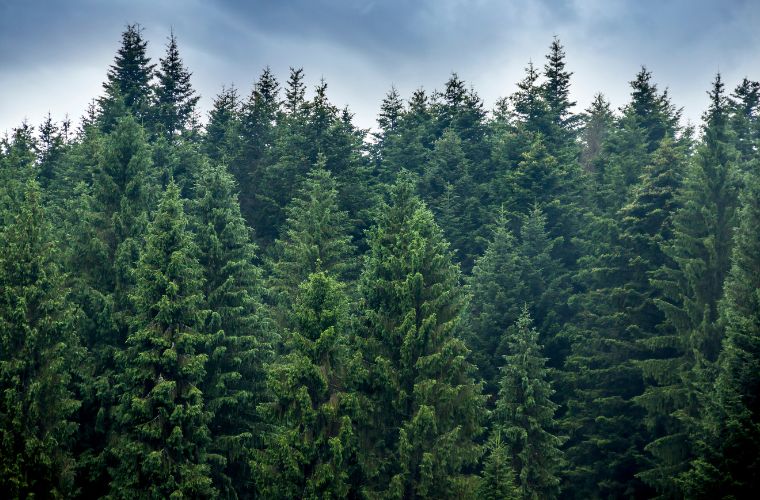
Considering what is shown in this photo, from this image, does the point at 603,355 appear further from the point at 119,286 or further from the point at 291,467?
the point at 119,286

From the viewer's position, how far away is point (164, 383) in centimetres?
2245

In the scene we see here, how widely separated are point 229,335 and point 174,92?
3397cm

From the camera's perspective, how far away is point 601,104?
72.9 m

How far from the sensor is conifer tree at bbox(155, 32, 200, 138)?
52.0 m

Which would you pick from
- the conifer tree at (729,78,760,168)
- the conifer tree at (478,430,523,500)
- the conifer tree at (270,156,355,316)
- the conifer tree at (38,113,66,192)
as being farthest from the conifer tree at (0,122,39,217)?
the conifer tree at (729,78,760,168)

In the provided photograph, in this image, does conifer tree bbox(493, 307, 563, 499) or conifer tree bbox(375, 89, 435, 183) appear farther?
conifer tree bbox(375, 89, 435, 183)

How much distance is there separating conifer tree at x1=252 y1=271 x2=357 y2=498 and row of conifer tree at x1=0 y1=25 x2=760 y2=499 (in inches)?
4.1

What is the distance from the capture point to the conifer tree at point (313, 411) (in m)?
22.3

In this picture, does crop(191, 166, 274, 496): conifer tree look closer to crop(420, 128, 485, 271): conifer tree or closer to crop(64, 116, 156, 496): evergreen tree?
crop(64, 116, 156, 496): evergreen tree

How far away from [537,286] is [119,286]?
73.0ft

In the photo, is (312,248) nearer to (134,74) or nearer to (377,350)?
(377,350)

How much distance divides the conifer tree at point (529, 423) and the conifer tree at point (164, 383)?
1211cm

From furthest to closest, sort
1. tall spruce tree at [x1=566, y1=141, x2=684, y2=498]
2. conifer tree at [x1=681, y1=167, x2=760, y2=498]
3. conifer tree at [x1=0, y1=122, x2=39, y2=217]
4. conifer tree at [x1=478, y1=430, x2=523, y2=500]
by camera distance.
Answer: conifer tree at [x1=0, y1=122, x2=39, y2=217] < tall spruce tree at [x1=566, y1=141, x2=684, y2=498] < conifer tree at [x1=478, y1=430, x2=523, y2=500] < conifer tree at [x1=681, y1=167, x2=760, y2=498]

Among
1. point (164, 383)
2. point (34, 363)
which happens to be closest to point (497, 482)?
point (164, 383)
